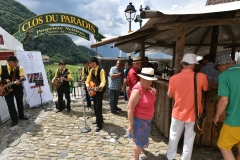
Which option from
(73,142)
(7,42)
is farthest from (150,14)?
(7,42)

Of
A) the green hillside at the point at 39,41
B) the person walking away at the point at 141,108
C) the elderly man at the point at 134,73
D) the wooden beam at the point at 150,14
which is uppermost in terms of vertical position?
the green hillside at the point at 39,41

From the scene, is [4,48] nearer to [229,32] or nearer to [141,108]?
[141,108]

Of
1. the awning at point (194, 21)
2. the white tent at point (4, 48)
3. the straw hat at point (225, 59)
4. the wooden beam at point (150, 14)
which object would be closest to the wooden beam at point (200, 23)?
the awning at point (194, 21)

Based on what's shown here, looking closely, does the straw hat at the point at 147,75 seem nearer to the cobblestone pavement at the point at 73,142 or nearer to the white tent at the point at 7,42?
the cobblestone pavement at the point at 73,142

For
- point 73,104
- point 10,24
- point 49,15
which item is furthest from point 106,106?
point 10,24

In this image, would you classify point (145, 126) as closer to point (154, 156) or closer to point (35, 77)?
point (154, 156)

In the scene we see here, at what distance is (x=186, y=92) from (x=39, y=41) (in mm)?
47673

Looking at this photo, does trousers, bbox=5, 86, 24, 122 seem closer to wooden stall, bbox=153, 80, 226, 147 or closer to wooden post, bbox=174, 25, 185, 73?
wooden stall, bbox=153, 80, 226, 147

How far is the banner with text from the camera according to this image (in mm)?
6449

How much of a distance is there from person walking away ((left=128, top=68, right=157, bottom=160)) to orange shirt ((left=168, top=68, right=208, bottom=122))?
1.51ft

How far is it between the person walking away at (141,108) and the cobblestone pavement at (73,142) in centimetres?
93

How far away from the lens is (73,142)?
3963 millimetres

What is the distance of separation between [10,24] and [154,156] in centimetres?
4487

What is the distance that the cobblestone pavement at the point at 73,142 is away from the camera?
3393 mm
